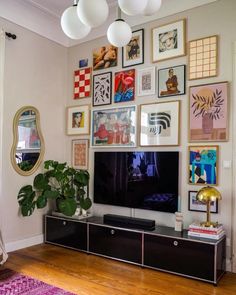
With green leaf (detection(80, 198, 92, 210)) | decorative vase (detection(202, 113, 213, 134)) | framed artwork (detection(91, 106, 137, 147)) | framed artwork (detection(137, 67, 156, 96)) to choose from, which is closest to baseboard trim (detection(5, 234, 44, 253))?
green leaf (detection(80, 198, 92, 210))

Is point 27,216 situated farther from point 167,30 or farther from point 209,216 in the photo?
point 167,30

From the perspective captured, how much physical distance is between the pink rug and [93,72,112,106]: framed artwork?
226 centimetres

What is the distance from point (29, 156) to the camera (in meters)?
3.75

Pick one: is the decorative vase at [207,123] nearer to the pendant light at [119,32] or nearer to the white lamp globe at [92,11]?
the pendant light at [119,32]

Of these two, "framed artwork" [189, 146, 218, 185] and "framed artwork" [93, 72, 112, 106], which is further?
"framed artwork" [93, 72, 112, 106]

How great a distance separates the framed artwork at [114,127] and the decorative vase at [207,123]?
85 centimetres

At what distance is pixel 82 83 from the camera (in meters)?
4.11

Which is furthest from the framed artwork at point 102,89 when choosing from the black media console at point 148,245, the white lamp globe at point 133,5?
the white lamp globe at point 133,5

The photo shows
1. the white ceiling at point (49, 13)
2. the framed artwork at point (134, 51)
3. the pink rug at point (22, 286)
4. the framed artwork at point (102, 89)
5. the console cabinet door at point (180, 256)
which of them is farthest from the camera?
the framed artwork at point (102, 89)

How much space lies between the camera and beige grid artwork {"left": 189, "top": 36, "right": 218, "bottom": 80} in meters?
3.07

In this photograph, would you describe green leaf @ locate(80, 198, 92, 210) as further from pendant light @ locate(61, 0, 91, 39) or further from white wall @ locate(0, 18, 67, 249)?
pendant light @ locate(61, 0, 91, 39)

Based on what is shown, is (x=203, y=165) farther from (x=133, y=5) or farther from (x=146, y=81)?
(x=133, y=5)

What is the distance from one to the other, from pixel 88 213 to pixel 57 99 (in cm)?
167

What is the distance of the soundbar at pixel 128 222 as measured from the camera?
3.14 m
